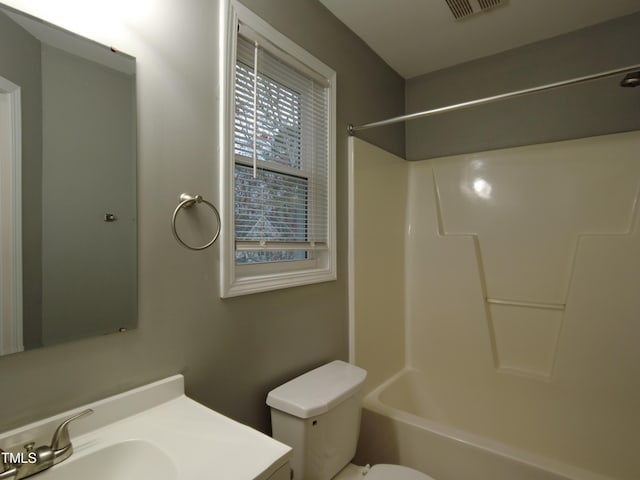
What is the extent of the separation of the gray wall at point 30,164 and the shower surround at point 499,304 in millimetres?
1372

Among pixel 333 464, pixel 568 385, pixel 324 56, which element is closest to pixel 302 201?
pixel 324 56

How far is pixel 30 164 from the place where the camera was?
2.56ft

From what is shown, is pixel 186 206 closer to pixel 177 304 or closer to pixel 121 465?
pixel 177 304

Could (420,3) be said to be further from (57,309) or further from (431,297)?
(57,309)

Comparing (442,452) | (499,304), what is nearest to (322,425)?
(442,452)

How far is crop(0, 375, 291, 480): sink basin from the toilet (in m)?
0.40

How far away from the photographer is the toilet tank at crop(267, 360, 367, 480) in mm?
1215

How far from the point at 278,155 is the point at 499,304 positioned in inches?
66.4

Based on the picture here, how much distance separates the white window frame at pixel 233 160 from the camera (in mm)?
1184

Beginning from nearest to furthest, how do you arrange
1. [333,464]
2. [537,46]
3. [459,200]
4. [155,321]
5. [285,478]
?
[285,478], [155,321], [333,464], [537,46], [459,200]

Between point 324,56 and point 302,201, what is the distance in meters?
0.76

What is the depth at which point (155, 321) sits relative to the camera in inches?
39.7

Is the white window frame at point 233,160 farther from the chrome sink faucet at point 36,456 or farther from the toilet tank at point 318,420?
the chrome sink faucet at point 36,456

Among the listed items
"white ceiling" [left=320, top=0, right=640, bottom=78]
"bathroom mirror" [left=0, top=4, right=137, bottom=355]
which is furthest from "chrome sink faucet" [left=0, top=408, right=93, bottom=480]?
"white ceiling" [left=320, top=0, right=640, bottom=78]
